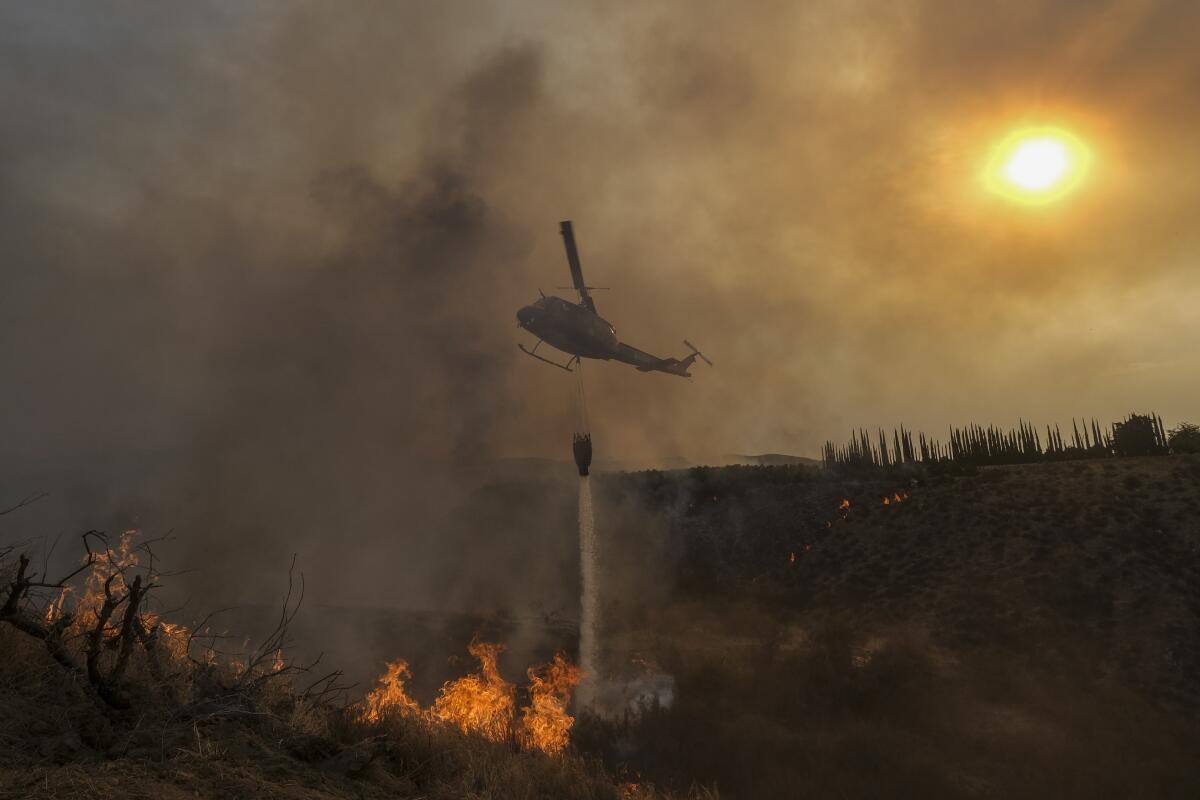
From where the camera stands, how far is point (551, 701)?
90.5 feet

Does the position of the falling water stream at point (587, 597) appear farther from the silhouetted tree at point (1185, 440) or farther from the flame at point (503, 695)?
the silhouetted tree at point (1185, 440)

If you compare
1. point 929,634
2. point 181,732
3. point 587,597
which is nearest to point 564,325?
point 587,597

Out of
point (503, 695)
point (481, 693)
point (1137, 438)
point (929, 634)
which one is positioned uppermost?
point (1137, 438)

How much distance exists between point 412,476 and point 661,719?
1935 inches

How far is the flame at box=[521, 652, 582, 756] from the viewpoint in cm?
2192

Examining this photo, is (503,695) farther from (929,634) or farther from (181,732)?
(181,732)

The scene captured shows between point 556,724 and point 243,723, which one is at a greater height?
point 243,723

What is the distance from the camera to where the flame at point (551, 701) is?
21925mm

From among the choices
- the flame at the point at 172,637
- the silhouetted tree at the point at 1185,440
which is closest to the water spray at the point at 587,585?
the flame at the point at 172,637

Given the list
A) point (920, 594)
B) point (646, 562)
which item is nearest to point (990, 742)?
point (920, 594)

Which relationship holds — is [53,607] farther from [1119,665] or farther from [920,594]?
[920,594]

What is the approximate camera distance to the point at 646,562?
48562 millimetres

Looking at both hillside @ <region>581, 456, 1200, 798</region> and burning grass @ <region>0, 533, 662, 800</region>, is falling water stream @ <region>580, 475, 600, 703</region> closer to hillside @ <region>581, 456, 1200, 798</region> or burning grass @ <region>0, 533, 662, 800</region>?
hillside @ <region>581, 456, 1200, 798</region>

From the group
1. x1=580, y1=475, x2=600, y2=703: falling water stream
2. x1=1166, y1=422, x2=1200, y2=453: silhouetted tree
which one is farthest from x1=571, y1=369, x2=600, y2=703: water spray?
x1=1166, y1=422, x2=1200, y2=453: silhouetted tree
